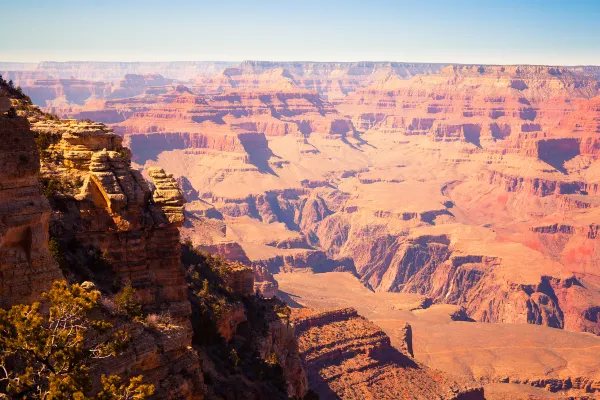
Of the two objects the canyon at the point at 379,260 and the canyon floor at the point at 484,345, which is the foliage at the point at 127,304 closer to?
the canyon at the point at 379,260

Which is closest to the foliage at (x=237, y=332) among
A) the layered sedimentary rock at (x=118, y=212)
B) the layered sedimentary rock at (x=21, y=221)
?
the layered sedimentary rock at (x=118, y=212)

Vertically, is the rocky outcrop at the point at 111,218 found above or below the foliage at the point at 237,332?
above

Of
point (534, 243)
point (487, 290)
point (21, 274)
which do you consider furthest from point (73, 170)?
point (534, 243)

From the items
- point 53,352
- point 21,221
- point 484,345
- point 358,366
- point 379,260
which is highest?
point 21,221

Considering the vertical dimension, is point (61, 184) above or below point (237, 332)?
above

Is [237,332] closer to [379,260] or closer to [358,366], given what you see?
[358,366]

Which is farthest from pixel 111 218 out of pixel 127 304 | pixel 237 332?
pixel 237 332

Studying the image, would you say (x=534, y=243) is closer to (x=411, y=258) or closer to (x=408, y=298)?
(x=411, y=258)

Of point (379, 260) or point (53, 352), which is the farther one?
point (379, 260)
